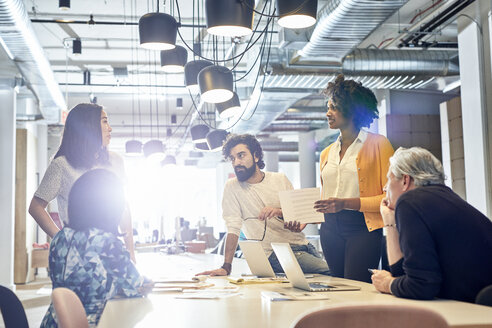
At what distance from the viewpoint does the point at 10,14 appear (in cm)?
511

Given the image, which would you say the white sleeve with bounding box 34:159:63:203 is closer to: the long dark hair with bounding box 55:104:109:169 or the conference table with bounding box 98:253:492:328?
the long dark hair with bounding box 55:104:109:169

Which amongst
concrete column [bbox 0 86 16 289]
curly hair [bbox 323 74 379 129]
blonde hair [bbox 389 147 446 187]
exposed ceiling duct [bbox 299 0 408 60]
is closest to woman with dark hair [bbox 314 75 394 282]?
curly hair [bbox 323 74 379 129]

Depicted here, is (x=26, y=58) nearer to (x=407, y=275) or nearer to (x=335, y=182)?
(x=335, y=182)

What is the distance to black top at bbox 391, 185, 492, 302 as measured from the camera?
1.71 m

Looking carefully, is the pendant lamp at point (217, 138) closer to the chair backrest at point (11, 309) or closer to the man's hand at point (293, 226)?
the man's hand at point (293, 226)

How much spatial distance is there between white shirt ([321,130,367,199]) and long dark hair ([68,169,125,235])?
1.20 metres

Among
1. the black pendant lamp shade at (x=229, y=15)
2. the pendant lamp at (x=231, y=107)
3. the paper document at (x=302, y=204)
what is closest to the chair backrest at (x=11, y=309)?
the paper document at (x=302, y=204)

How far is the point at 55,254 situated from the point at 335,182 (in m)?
1.44

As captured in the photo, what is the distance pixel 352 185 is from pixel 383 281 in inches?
35.0

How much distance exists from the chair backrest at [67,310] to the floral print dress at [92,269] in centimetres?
36

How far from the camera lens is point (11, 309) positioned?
1.99 metres

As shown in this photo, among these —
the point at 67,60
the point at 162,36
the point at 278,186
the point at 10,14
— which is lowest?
the point at 278,186

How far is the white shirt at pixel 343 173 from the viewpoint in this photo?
2736 mm

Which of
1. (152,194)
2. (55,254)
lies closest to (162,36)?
(55,254)
